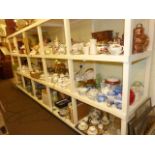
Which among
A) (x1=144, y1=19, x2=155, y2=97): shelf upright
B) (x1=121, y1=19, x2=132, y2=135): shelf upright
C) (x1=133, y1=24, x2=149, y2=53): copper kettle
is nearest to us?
(x1=121, y1=19, x2=132, y2=135): shelf upright

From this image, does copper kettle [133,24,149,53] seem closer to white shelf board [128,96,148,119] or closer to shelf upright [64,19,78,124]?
white shelf board [128,96,148,119]

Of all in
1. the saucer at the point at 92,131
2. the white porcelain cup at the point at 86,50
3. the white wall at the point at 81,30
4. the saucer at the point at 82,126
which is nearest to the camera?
the white porcelain cup at the point at 86,50

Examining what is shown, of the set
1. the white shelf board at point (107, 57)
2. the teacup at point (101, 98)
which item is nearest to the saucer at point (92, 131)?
the teacup at point (101, 98)

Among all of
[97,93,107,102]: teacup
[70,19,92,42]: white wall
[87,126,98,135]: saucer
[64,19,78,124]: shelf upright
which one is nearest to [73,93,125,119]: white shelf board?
[97,93,107,102]: teacup

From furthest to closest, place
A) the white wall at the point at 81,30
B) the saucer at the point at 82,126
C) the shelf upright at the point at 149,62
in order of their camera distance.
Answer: the white wall at the point at 81,30 < the saucer at the point at 82,126 < the shelf upright at the point at 149,62

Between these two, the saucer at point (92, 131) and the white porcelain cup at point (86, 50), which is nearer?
the white porcelain cup at point (86, 50)

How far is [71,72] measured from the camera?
1.45 metres

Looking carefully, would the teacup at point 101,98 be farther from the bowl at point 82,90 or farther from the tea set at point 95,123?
the tea set at point 95,123

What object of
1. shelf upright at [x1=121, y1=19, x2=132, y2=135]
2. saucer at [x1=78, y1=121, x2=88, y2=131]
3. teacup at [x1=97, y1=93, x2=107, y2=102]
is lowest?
saucer at [x1=78, y1=121, x2=88, y2=131]

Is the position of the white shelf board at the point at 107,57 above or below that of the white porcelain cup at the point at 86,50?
below

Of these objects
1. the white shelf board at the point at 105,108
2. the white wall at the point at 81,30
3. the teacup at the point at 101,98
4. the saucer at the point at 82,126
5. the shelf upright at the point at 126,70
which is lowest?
the saucer at the point at 82,126

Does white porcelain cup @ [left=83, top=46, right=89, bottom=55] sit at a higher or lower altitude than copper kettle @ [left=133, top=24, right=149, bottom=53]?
lower

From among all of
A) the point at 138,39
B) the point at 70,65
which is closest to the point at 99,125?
the point at 70,65
